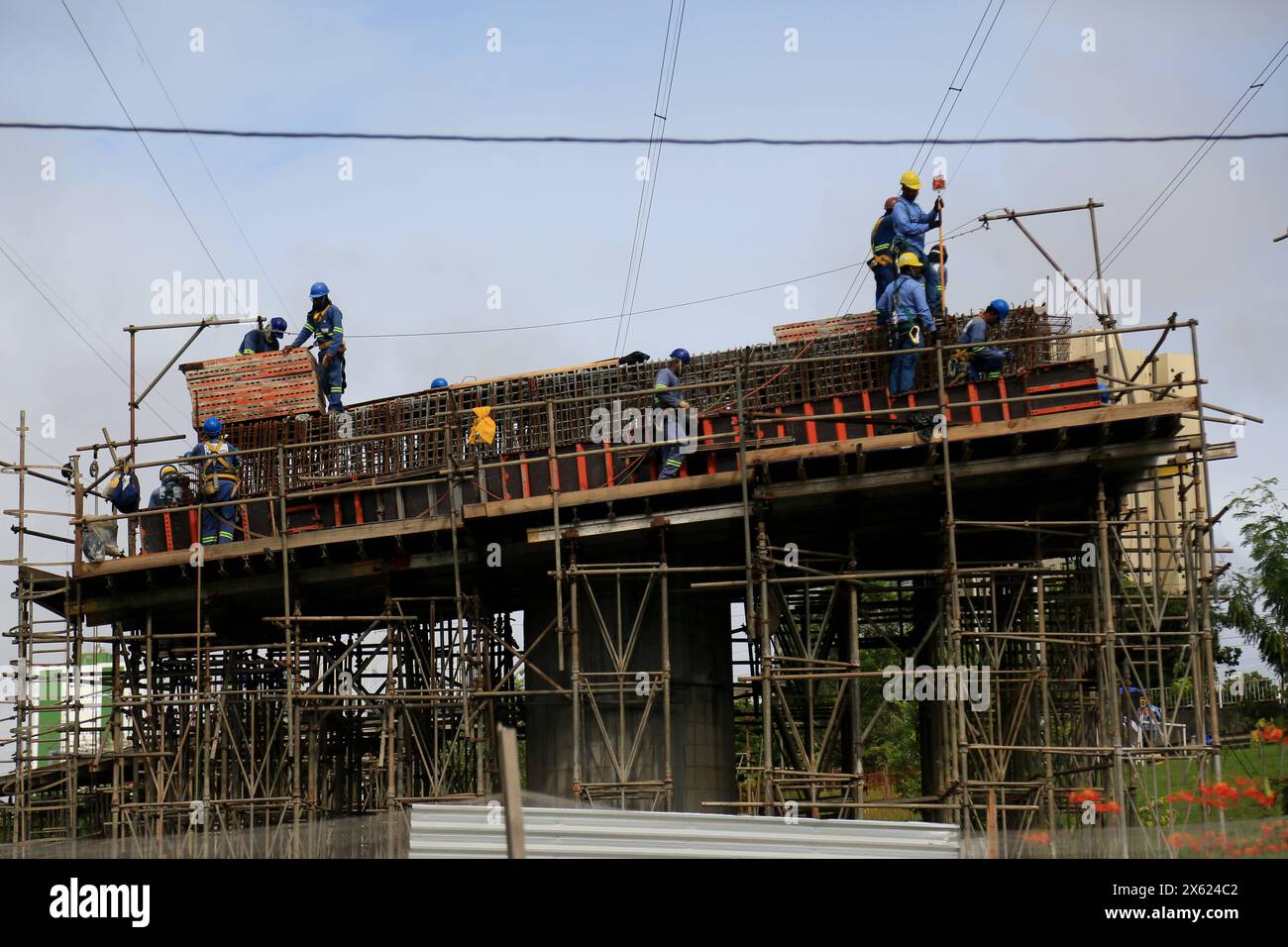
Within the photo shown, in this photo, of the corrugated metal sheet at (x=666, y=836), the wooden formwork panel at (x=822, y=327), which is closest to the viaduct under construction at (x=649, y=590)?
the wooden formwork panel at (x=822, y=327)

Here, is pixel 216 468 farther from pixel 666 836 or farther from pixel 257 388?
pixel 666 836

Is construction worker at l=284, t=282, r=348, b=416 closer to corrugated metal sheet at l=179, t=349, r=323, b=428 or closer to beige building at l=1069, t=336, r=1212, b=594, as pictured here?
corrugated metal sheet at l=179, t=349, r=323, b=428

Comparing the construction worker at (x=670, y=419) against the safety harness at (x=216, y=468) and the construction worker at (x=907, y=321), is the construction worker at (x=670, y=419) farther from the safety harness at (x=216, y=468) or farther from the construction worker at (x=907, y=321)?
the safety harness at (x=216, y=468)

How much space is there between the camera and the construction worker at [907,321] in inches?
1110

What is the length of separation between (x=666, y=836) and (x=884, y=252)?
14.1 metres

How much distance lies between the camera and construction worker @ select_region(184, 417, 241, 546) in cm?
3131

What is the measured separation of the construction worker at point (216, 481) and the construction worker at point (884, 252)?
11191 mm

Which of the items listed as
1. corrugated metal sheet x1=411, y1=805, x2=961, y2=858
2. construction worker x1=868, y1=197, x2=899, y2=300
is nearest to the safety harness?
construction worker x1=868, y1=197, x2=899, y2=300

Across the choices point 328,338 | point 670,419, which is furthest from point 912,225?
point 328,338

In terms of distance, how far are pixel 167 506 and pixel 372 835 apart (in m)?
12.2
